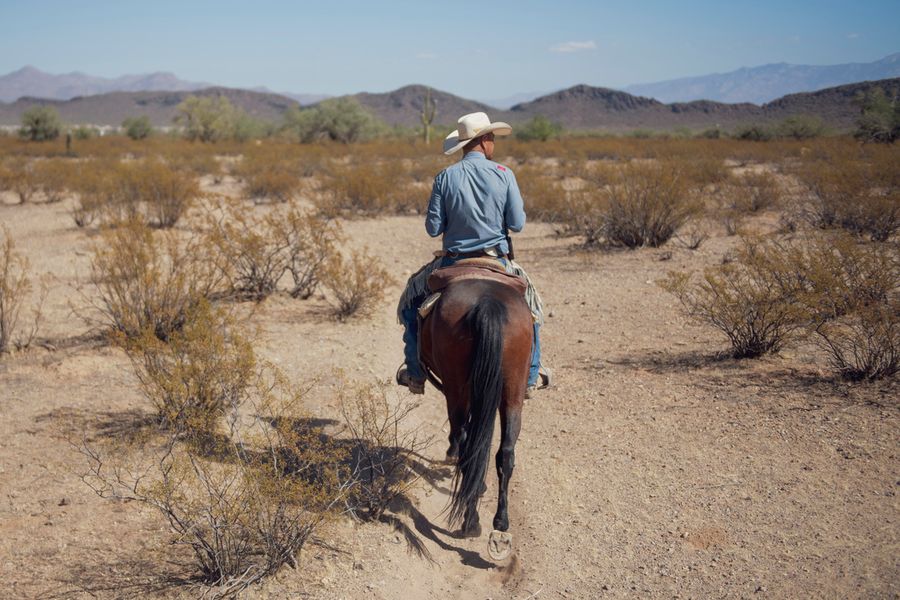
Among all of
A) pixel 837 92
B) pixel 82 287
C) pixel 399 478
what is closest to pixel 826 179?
pixel 399 478

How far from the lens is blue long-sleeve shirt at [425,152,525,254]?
13.9ft

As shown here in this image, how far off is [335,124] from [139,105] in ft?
348

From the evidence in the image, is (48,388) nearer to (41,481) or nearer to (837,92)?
(41,481)

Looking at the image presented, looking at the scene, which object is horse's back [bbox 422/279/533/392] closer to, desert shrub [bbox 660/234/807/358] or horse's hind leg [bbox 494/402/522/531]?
horse's hind leg [bbox 494/402/522/531]

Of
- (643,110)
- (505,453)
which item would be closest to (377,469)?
(505,453)

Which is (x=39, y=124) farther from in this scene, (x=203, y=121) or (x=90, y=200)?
(x=90, y=200)

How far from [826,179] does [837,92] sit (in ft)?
211

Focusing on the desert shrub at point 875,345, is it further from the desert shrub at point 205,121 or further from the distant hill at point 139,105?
the distant hill at point 139,105

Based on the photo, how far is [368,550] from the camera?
370 cm

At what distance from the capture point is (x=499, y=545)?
367 centimetres

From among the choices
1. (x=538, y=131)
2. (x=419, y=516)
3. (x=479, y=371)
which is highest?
(x=538, y=131)

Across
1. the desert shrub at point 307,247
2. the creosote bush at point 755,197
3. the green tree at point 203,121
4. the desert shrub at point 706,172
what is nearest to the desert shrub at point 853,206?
the creosote bush at point 755,197

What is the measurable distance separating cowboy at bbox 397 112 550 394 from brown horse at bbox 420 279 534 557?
1.71 ft

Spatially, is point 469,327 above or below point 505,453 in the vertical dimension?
above
